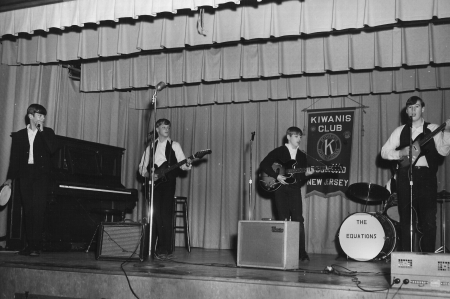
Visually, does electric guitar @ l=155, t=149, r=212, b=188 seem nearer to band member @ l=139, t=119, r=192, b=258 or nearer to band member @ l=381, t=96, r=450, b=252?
band member @ l=139, t=119, r=192, b=258

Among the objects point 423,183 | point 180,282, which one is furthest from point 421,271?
point 180,282

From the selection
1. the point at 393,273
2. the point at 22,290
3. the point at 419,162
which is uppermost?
the point at 419,162

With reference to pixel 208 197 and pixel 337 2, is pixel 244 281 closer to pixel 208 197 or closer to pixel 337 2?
pixel 337 2

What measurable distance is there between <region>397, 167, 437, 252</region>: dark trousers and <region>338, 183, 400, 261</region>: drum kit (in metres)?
0.94

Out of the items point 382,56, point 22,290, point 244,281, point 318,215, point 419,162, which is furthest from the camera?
point 318,215

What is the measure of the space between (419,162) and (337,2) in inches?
72.8

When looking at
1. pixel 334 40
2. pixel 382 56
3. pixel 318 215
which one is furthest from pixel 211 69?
pixel 318 215

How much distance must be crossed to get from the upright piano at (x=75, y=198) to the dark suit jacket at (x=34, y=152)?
0.50m

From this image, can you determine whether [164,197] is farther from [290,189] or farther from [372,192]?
[372,192]

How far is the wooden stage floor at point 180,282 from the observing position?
3.53 m

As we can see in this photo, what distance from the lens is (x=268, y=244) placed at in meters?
4.69

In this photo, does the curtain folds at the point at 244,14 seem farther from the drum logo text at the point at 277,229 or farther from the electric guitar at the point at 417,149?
the drum logo text at the point at 277,229

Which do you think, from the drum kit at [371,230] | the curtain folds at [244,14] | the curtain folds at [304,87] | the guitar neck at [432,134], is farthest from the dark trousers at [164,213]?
the guitar neck at [432,134]

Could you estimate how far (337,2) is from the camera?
16.6 ft
